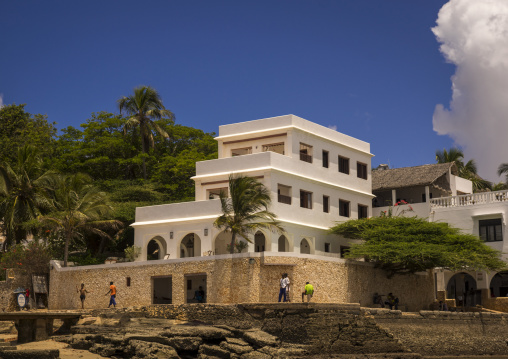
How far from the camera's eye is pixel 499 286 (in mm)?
51281

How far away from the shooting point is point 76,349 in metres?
32.4

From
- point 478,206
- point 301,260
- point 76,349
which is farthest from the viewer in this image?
point 478,206

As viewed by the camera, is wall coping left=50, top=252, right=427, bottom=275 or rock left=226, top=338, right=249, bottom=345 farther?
wall coping left=50, top=252, right=427, bottom=275

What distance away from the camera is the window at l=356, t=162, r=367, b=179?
51.8m

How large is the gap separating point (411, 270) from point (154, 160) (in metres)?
21.5

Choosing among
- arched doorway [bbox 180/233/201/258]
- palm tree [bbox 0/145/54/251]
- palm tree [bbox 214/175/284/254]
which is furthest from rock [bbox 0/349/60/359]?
arched doorway [bbox 180/233/201/258]

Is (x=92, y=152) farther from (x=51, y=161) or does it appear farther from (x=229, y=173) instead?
(x=229, y=173)

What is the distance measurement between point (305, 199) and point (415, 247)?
7090mm

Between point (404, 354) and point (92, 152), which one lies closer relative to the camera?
point (404, 354)

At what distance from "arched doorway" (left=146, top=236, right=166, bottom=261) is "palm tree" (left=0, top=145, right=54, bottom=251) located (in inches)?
263

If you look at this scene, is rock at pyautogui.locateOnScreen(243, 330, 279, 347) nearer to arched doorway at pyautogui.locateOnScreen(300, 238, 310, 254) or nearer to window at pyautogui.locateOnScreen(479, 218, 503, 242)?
arched doorway at pyautogui.locateOnScreen(300, 238, 310, 254)

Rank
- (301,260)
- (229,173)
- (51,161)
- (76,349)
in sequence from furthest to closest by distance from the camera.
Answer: (51,161), (229,173), (301,260), (76,349)

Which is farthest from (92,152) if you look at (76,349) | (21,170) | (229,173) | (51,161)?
(76,349)

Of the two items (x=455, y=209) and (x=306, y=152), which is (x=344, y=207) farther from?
(x=455, y=209)
